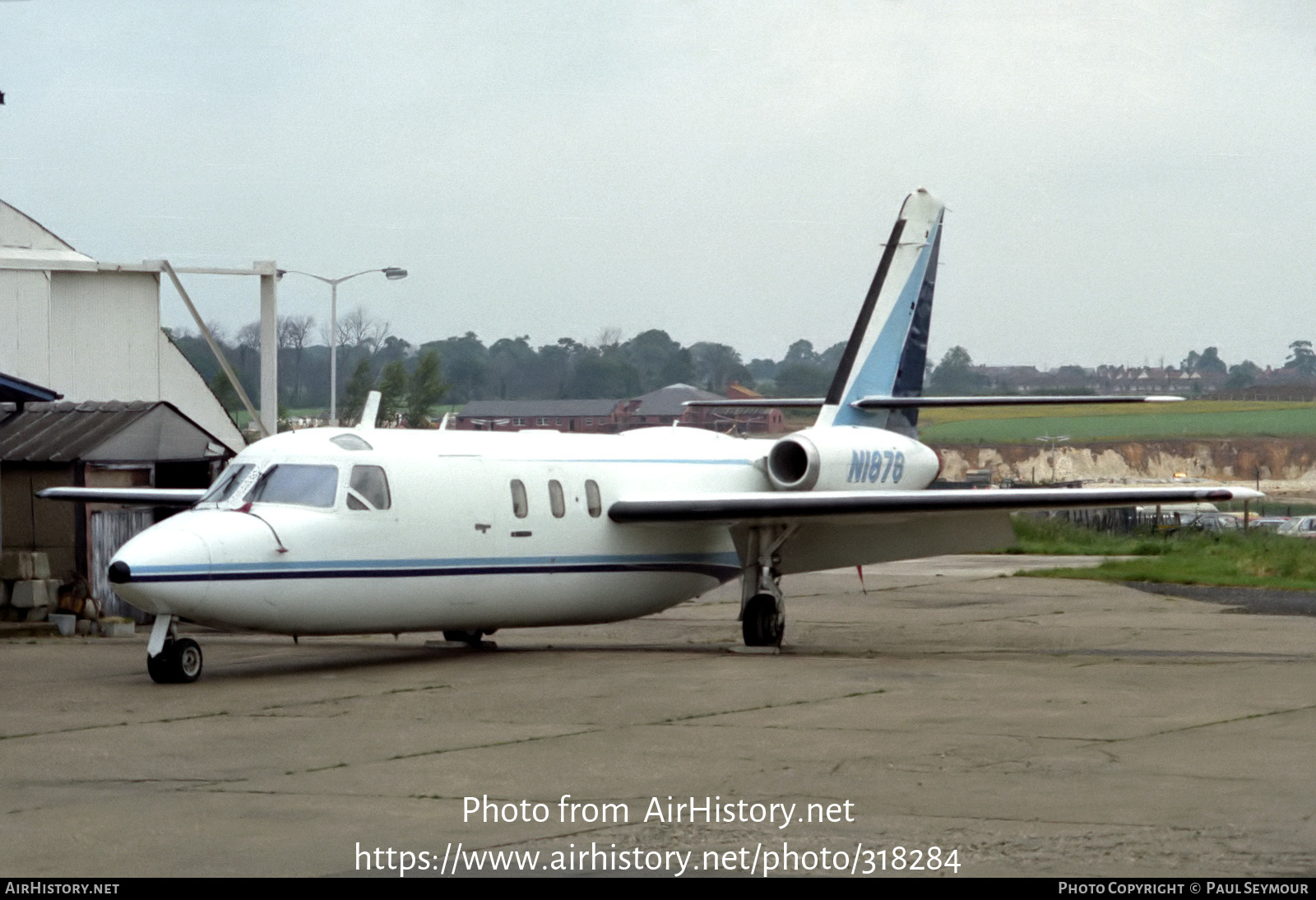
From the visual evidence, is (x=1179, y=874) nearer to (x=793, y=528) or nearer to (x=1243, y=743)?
(x=1243, y=743)

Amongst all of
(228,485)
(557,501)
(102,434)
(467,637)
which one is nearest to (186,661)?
(228,485)

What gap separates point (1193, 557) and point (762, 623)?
62.4ft

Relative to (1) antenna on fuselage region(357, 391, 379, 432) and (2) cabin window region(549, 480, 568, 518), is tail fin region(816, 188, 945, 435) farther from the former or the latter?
(1) antenna on fuselage region(357, 391, 379, 432)

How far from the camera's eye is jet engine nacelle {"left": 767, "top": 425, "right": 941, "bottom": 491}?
19812 mm

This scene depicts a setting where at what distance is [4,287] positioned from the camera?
29.3 m

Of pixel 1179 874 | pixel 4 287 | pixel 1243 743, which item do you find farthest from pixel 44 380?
pixel 1179 874

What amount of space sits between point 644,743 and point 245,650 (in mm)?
8560

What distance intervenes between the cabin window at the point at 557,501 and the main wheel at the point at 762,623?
238 centimetres

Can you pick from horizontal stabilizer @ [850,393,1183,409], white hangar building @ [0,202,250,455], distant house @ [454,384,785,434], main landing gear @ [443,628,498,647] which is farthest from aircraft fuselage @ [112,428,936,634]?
distant house @ [454,384,785,434]

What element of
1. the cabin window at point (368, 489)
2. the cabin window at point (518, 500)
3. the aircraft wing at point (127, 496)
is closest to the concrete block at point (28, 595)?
the aircraft wing at point (127, 496)

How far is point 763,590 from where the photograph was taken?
18.7 m

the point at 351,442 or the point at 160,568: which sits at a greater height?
the point at 351,442

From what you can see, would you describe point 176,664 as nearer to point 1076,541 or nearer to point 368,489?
point 368,489

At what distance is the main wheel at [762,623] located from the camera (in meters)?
18.5
